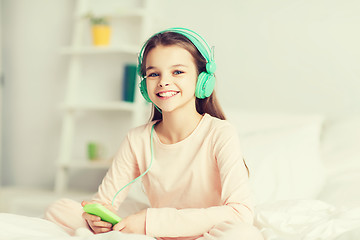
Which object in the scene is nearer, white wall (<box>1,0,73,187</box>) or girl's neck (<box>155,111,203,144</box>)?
girl's neck (<box>155,111,203,144</box>)

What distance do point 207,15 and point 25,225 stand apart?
1658 millimetres

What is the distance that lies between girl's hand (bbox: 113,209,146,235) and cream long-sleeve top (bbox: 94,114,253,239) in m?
0.02

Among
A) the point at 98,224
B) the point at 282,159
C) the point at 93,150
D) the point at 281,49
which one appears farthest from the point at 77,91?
the point at 98,224

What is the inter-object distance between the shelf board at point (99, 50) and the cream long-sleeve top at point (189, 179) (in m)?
1.31

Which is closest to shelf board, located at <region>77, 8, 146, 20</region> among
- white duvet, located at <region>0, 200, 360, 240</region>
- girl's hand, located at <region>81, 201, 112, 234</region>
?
white duvet, located at <region>0, 200, 360, 240</region>

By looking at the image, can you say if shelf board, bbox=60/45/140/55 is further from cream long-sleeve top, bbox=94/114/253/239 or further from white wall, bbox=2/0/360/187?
cream long-sleeve top, bbox=94/114/253/239

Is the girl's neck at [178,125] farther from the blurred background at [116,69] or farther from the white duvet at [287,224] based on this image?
the blurred background at [116,69]

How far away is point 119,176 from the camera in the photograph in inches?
50.5

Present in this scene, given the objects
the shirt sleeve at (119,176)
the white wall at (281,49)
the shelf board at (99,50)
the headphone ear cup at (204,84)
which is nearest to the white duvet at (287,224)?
the shirt sleeve at (119,176)

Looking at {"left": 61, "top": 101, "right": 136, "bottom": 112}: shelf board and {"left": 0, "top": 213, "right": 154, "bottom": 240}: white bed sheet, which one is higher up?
{"left": 61, "top": 101, "right": 136, "bottom": 112}: shelf board

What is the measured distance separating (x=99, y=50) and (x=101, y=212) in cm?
171

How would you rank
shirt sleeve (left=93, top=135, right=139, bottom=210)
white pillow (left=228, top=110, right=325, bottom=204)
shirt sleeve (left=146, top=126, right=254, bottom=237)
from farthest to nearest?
white pillow (left=228, top=110, right=325, bottom=204) → shirt sleeve (left=93, top=135, right=139, bottom=210) → shirt sleeve (left=146, top=126, right=254, bottom=237)

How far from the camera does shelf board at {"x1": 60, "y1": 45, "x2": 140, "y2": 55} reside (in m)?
2.54

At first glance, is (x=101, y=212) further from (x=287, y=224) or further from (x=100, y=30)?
(x=100, y=30)
